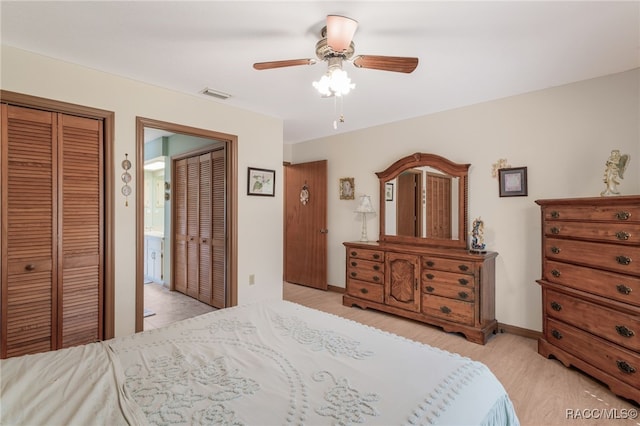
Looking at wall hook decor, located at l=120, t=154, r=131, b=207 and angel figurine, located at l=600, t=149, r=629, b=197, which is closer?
angel figurine, located at l=600, t=149, r=629, b=197

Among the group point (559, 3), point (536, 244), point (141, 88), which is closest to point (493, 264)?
point (536, 244)

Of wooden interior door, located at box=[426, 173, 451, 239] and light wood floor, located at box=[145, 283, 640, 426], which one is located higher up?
wooden interior door, located at box=[426, 173, 451, 239]

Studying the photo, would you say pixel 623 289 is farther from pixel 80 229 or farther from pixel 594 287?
pixel 80 229

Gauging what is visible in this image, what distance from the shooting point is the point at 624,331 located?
6.75 feet

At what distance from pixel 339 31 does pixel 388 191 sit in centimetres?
268

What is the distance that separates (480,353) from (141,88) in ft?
12.6

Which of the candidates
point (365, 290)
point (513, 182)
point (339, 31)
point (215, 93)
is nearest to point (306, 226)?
point (365, 290)

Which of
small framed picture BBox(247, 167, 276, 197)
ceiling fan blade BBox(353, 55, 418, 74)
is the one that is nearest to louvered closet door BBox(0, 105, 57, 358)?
small framed picture BBox(247, 167, 276, 197)

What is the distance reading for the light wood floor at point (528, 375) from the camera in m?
1.96

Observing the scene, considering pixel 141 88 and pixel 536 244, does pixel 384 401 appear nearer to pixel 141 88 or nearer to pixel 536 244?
pixel 536 244

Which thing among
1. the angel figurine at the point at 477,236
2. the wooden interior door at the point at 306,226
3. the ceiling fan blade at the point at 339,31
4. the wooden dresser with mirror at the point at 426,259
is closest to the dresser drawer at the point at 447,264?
the wooden dresser with mirror at the point at 426,259

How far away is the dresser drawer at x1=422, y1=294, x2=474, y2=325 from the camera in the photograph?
306 centimetres

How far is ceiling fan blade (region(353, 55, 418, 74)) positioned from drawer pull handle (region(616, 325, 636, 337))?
7.10 feet

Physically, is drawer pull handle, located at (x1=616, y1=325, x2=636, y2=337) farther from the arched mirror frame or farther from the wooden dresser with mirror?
the arched mirror frame
